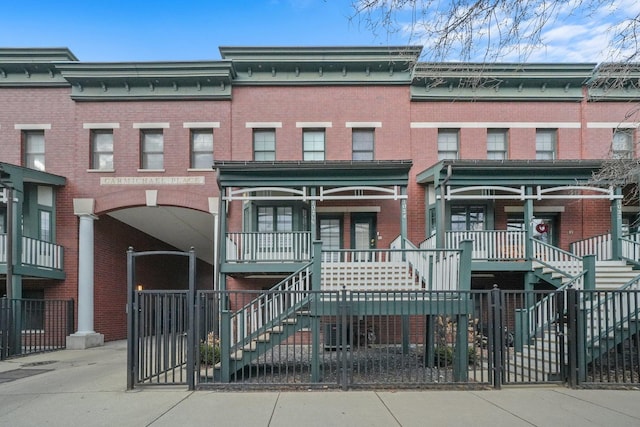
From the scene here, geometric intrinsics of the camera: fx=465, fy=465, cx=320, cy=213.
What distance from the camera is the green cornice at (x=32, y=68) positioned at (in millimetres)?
16172

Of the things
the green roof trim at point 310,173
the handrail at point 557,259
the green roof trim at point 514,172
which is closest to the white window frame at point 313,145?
the green roof trim at point 310,173

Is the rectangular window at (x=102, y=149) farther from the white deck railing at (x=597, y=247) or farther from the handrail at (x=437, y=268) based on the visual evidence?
the white deck railing at (x=597, y=247)

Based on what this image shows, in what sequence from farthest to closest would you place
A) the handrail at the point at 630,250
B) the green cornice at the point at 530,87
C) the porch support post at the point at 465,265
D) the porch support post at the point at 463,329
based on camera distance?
the green cornice at the point at 530,87 → the handrail at the point at 630,250 → the porch support post at the point at 465,265 → the porch support post at the point at 463,329

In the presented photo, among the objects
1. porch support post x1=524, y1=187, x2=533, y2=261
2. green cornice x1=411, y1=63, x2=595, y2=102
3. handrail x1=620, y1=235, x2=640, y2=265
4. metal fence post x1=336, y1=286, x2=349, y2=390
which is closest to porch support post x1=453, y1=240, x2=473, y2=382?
metal fence post x1=336, y1=286, x2=349, y2=390

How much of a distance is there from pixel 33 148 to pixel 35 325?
260 inches

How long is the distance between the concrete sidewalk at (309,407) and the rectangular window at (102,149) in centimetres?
924

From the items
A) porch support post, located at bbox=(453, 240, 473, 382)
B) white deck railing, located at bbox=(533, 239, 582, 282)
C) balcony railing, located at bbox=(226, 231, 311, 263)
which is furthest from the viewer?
balcony railing, located at bbox=(226, 231, 311, 263)

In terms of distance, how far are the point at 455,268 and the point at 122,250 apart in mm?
13758

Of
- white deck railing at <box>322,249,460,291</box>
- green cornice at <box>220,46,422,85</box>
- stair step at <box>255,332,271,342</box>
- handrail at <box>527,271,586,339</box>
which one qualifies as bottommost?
stair step at <box>255,332,271,342</box>

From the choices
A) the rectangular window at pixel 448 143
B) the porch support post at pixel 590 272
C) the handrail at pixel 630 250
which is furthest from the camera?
the rectangular window at pixel 448 143

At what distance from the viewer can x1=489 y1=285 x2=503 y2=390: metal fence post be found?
8.21 meters

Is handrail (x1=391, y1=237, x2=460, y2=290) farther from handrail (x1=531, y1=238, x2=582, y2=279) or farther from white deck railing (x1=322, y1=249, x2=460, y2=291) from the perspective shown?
handrail (x1=531, y1=238, x2=582, y2=279)

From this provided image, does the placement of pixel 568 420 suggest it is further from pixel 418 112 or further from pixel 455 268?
pixel 418 112

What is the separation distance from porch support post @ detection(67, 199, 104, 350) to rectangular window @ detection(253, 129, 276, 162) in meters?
5.92
